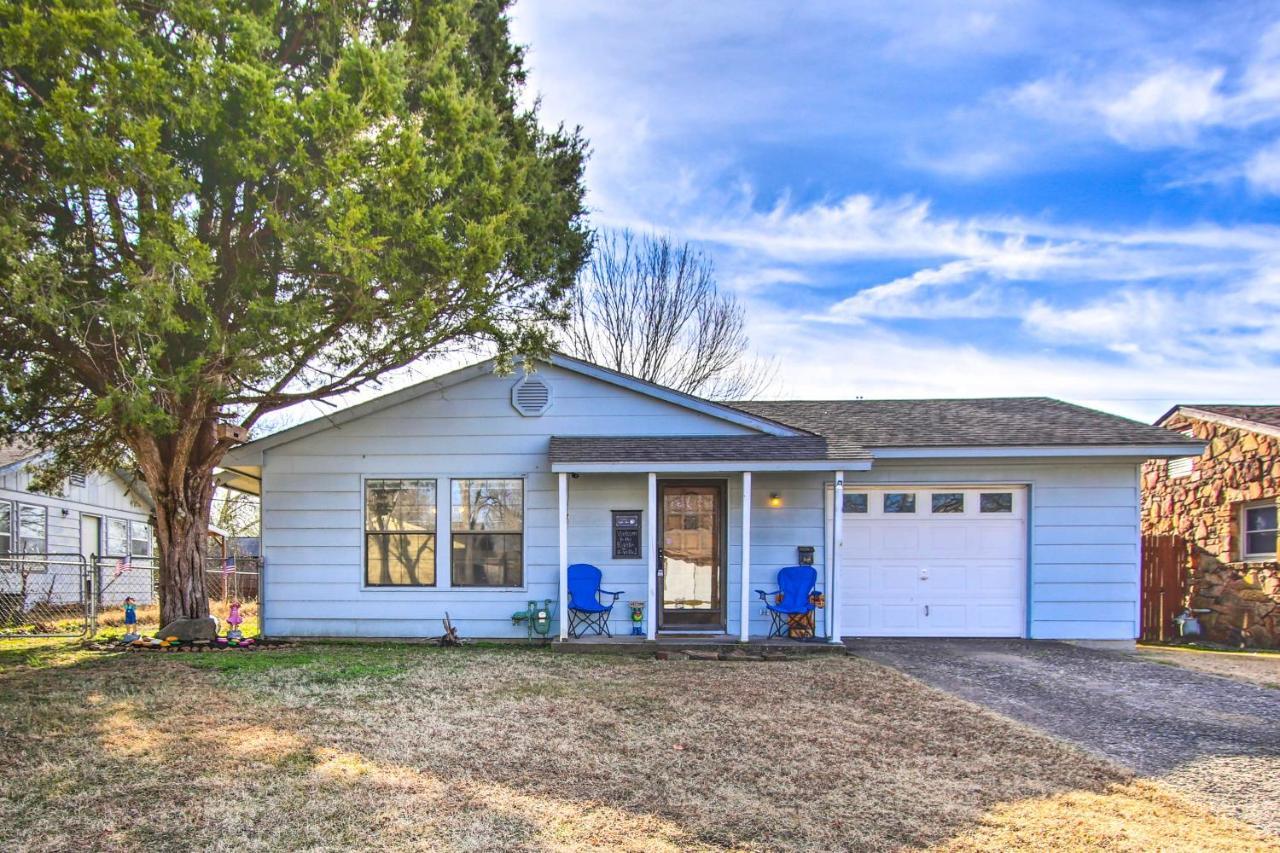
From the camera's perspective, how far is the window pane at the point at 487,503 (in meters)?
9.31

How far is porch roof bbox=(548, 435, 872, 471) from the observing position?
8.53m

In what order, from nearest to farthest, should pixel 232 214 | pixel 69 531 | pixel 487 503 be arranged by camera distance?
1. pixel 232 214
2. pixel 487 503
3. pixel 69 531

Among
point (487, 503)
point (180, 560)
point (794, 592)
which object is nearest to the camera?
point (794, 592)

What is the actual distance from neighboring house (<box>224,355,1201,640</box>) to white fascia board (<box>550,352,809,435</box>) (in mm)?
31

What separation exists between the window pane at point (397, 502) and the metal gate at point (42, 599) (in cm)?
407

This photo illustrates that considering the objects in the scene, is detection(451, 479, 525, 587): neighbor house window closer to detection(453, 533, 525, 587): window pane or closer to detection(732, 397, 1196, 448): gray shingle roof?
detection(453, 533, 525, 587): window pane

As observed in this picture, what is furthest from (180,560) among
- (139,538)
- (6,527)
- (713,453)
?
(139,538)

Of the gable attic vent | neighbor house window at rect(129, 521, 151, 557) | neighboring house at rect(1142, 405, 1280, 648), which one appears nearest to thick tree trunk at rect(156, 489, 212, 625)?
the gable attic vent

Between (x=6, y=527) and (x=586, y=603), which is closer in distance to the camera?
(x=586, y=603)

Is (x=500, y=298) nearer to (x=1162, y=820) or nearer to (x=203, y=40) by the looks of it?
(x=203, y=40)

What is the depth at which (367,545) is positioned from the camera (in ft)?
30.5

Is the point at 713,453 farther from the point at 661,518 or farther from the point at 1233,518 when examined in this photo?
the point at 1233,518

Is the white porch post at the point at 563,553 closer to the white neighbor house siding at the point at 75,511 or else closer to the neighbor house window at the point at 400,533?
the neighbor house window at the point at 400,533

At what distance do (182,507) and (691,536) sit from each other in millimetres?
6045
